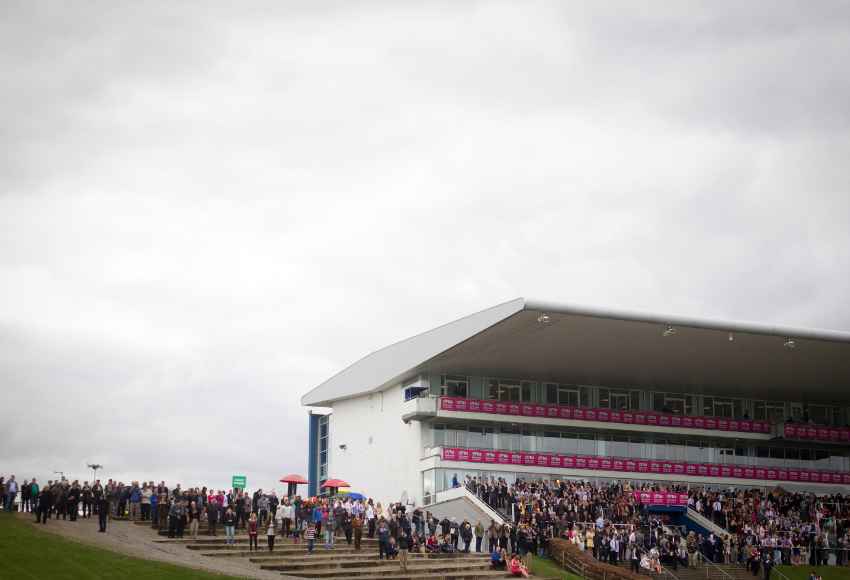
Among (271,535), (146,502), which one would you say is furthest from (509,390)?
(271,535)

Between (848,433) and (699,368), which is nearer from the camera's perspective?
(699,368)

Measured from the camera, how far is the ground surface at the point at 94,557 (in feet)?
98.4

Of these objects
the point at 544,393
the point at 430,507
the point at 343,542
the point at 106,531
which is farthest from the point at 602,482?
the point at 106,531

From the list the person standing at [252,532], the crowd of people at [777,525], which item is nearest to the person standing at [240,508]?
the person standing at [252,532]

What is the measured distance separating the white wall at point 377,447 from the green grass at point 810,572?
17430 mm

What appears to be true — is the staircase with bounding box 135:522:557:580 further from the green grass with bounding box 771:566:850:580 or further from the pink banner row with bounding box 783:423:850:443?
the pink banner row with bounding box 783:423:850:443

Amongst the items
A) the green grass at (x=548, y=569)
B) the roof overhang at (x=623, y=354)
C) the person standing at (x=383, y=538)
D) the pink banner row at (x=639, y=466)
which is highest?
the roof overhang at (x=623, y=354)

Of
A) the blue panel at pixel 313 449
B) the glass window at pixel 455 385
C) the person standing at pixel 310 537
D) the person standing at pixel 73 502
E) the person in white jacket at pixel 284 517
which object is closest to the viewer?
the person standing at pixel 310 537

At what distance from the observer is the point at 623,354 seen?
182 ft

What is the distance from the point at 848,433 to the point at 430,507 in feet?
87.2

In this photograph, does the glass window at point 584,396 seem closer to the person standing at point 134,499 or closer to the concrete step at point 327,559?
the concrete step at point 327,559

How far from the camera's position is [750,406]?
65.4 m

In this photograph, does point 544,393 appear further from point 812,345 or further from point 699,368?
point 812,345

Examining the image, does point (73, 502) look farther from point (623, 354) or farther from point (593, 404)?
point (593, 404)
